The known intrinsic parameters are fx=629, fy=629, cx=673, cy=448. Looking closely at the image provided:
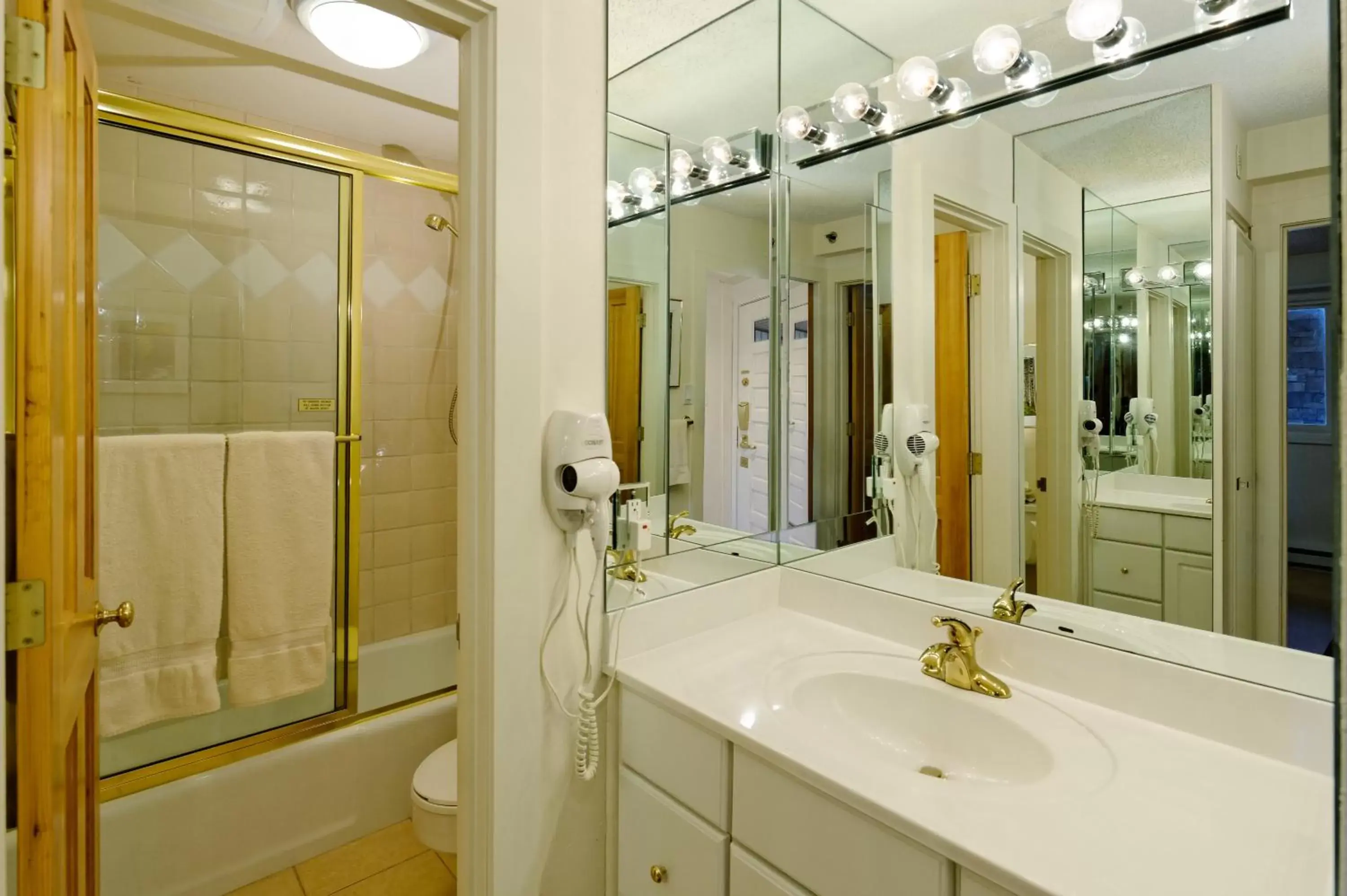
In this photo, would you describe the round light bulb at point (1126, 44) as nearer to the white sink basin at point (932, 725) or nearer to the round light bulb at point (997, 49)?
the round light bulb at point (997, 49)

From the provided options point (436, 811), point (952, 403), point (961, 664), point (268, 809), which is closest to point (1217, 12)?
point (952, 403)

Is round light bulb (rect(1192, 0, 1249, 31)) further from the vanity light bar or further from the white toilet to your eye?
the white toilet

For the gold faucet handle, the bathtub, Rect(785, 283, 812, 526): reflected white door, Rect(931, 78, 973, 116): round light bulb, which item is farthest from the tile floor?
Rect(931, 78, 973, 116): round light bulb

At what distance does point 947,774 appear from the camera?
1096 millimetres

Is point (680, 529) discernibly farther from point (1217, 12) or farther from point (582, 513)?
point (1217, 12)

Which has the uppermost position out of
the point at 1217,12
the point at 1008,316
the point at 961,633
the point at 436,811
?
the point at 1217,12

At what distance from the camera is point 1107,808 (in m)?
0.79

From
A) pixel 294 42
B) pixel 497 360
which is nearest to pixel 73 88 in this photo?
pixel 497 360

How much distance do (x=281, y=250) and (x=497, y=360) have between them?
1.76 metres

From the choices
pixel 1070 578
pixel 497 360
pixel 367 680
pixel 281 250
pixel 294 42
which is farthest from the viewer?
pixel 367 680

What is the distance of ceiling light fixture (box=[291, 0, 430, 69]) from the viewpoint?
5.34ft

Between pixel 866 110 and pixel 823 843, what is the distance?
1472mm

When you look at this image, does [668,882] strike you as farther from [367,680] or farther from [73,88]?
[367,680]

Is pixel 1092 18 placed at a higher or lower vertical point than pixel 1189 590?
higher
